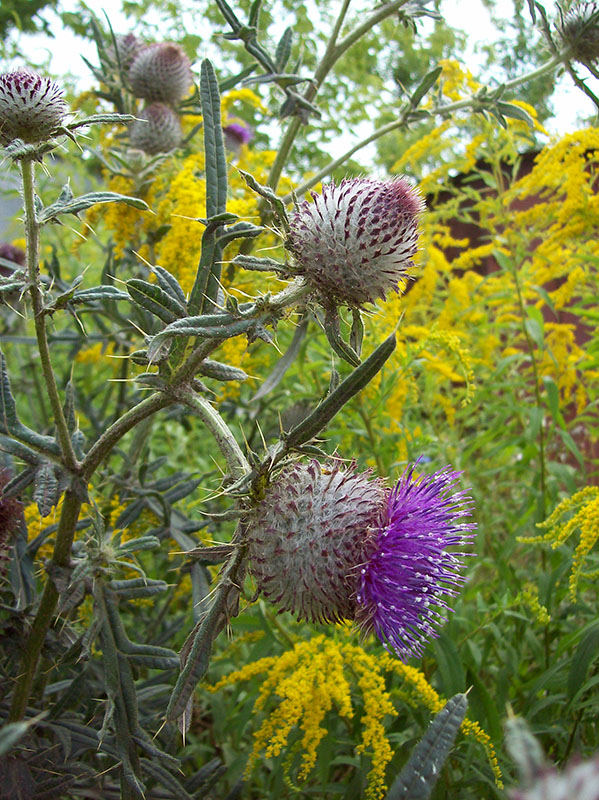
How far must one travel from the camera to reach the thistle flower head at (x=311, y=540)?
3.84 feet

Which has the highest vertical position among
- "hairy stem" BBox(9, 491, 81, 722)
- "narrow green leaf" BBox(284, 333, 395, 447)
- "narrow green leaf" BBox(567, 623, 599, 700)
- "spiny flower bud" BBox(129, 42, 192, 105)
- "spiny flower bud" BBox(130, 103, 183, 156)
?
"spiny flower bud" BBox(129, 42, 192, 105)

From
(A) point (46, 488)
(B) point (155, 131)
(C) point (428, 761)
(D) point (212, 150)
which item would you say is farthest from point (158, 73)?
(C) point (428, 761)

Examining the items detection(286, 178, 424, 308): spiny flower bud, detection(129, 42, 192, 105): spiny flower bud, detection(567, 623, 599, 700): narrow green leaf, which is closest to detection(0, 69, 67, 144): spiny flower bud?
detection(286, 178, 424, 308): spiny flower bud

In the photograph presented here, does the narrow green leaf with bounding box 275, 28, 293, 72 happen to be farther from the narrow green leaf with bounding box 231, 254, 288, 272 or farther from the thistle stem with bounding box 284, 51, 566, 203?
the narrow green leaf with bounding box 231, 254, 288, 272

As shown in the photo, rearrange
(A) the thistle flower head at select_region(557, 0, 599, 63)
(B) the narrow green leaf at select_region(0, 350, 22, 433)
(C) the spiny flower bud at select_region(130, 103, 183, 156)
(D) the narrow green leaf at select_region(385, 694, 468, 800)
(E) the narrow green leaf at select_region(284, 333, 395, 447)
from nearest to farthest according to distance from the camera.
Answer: (D) the narrow green leaf at select_region(385, 694, 468, 800)
(E) the narrow green leaf at select_region(284, 333, 395, 447)
(B) the narrow green leaf at select_region(0, 350, 22, 433)
(A) the thistle flower head at select_region(557, 0, 599, 63)
(C) the spiny flower bud at select_region(130, 103, 183, 156)

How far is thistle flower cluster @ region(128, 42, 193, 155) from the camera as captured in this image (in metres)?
2.44

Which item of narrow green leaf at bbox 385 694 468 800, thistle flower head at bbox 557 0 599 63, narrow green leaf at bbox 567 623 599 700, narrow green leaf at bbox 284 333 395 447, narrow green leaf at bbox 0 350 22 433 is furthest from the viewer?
thistle flower head at bbox 557 0 599 63

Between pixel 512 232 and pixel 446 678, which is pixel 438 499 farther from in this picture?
pixel 512 232

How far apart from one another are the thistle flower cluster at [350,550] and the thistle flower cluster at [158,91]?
168 cm

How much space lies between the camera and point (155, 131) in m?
2.44

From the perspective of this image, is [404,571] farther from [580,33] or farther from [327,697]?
[580,33]

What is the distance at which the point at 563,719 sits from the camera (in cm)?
182

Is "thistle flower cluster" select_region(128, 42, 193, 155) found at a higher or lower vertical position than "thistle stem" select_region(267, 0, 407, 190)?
higher

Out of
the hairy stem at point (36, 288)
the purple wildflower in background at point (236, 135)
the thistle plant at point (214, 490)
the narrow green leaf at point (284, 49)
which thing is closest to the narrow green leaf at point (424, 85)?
the narrow green leaf at point (284, 49)
